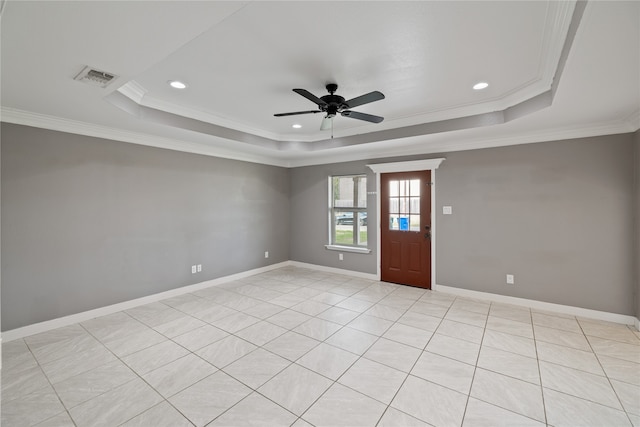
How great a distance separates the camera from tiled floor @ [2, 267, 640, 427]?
190cm

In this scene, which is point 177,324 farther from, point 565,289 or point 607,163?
point 607,163

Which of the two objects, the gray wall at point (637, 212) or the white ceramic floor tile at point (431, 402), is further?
the gray wall at point (637, 212)

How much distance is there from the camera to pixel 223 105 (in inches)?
137

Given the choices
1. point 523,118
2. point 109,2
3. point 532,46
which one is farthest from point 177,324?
point 523,118

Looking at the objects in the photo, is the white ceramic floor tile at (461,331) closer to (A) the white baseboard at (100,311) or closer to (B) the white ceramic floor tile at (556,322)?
(B) the white ceramic floor tile at (556,322)

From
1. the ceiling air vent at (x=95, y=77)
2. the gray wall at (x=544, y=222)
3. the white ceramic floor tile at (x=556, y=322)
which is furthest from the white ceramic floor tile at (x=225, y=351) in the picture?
the white ceramic floor tile at (x=556, y=322)

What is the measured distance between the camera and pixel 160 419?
73.0 inches

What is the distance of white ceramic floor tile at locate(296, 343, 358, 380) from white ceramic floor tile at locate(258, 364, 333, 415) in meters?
0.08

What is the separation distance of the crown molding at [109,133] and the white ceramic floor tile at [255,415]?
3633 mm

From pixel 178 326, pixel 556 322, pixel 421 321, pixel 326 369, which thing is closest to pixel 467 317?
pixel 421 321

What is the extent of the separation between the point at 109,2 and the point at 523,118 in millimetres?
3871

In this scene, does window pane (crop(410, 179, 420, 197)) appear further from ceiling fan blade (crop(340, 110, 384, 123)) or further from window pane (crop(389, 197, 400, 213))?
ceiling fan blade (crop(340, 110, 384, 123))

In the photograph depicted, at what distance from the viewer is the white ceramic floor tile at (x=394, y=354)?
249 cm

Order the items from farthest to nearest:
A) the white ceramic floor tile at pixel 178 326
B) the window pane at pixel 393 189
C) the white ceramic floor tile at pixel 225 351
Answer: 1. the window pane at pixel 393 189
2. the white ceramic floor tile at pixel 178 326
3. the white ceramic floor tile at pixel 225 351
